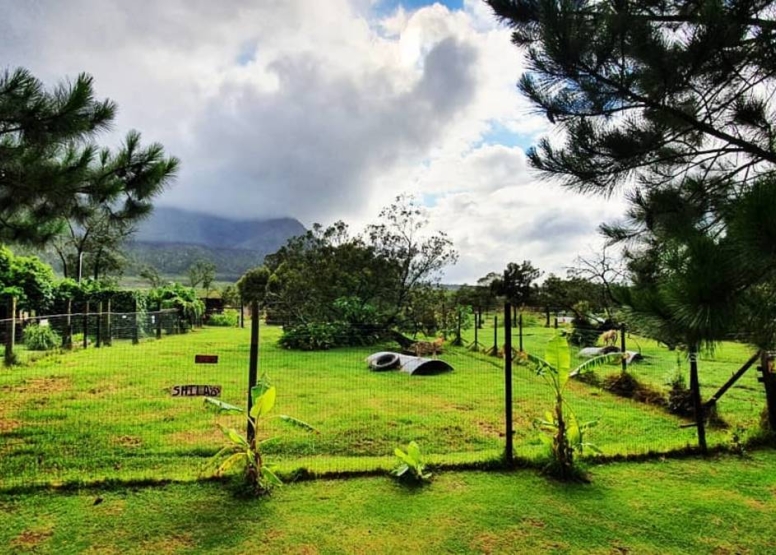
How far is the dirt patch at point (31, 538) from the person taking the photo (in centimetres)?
275

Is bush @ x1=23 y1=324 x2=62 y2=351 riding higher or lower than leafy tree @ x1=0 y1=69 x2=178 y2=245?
lower

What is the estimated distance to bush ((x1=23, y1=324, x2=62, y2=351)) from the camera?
1140 centimetres

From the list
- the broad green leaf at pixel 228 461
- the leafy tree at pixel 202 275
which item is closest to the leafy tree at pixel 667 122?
the broad green leaf at pixel 228 461

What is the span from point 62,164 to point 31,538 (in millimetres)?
4185

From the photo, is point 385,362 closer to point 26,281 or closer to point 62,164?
point 62,164

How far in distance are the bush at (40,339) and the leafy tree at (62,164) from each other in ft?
19.4

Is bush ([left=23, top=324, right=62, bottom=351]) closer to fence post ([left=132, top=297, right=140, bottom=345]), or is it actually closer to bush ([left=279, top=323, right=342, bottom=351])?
fence post ([left=132, top=297, right=140, bottom=345])

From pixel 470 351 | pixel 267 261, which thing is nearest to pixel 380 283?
pixel 470 351

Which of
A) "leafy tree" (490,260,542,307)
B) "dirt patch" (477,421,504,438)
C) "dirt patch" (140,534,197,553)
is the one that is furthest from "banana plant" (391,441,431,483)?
"leafy tree" (490,260,542,307)

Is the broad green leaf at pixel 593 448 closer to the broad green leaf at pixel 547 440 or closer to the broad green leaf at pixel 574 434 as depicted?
the broad green leaf at pixel 574 434

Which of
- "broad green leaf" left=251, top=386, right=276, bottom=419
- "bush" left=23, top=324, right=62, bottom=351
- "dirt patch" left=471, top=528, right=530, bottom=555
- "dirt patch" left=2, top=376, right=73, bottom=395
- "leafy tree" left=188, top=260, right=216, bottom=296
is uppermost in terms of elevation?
"leafy tree" left=188, top=260, right=216, bottom=296

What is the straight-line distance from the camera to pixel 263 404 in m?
3.62

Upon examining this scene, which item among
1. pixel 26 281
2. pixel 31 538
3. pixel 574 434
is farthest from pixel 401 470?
pixel 26 281

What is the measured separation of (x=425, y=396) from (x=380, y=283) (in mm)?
8356
